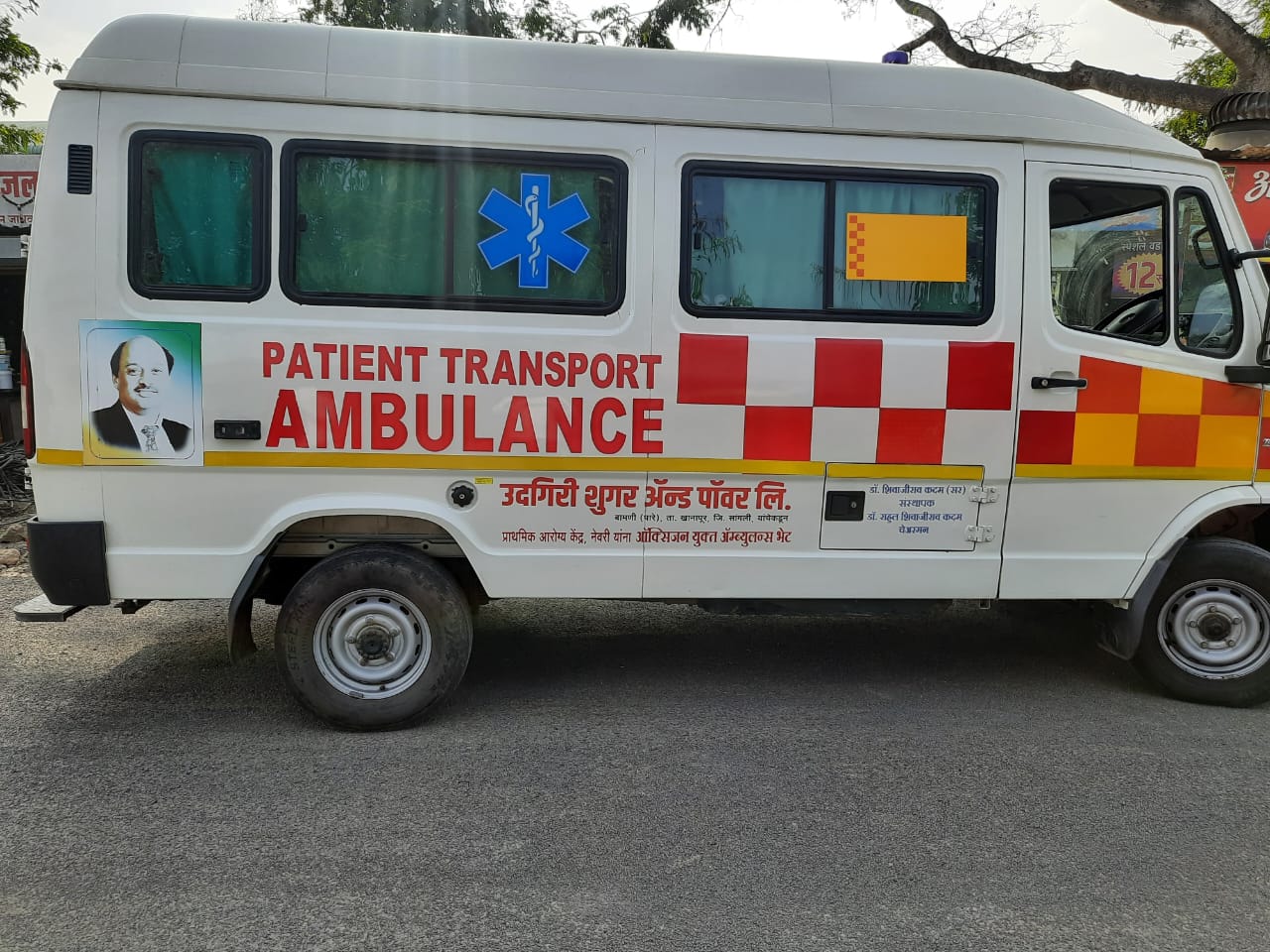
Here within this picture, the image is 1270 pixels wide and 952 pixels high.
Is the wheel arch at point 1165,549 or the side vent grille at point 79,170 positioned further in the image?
the wheel arch at point 1165,549

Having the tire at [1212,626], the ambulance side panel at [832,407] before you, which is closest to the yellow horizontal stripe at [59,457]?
the ambulance side panel at [832,407]

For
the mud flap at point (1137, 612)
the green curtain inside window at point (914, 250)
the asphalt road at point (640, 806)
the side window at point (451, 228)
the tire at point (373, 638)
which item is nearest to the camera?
the asphalt road at point (640, 806)

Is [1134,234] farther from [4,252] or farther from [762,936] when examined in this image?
[4,252]

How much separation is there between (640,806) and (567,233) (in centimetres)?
227

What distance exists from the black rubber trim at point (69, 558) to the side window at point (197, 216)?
0.98 meters

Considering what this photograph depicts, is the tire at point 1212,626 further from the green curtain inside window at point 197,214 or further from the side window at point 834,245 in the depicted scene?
the green curtain inside window at point 197,214

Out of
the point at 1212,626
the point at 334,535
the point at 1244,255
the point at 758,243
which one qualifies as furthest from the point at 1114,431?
the point at 334,535

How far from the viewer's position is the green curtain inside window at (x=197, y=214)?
11.9 feet

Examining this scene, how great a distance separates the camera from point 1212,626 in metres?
4.29

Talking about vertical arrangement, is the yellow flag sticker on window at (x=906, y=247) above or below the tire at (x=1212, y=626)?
above

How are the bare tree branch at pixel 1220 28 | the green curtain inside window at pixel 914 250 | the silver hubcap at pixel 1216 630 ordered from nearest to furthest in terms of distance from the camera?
the green curtain inside window at pixel 914 250, the silver hubcap at pixel 1216 630, the bare tree branch at pixel 1220 28

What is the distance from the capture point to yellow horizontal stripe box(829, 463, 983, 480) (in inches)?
157

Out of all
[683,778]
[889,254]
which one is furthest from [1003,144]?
[683,778]

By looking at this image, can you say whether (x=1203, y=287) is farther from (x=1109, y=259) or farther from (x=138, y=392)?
(x=138, y=392)
